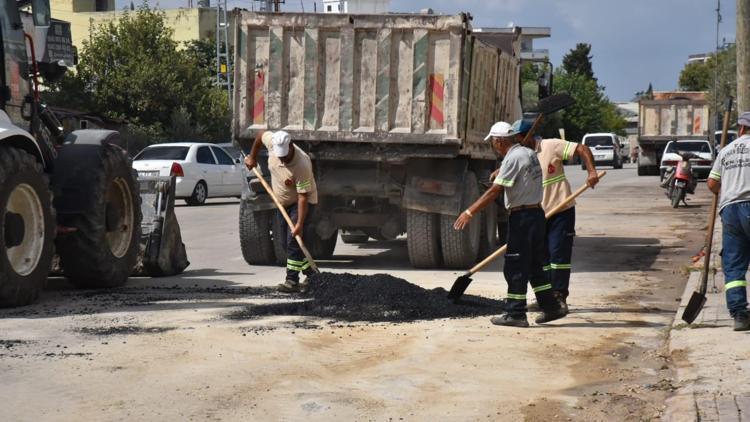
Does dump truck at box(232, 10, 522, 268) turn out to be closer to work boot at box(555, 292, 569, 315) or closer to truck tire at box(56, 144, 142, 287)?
truck tire at box(56, 144, 142, 287)

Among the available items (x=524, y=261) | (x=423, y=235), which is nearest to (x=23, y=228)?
(x=524, y=261)

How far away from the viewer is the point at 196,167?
29172 mm

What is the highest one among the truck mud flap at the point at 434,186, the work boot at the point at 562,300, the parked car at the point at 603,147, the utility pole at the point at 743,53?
the utility pole at the point at 743,53

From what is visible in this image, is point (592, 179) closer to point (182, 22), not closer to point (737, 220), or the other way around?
point (737, 220)

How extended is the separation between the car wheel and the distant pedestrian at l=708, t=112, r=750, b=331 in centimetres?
2077

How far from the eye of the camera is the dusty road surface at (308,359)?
22.2 ft

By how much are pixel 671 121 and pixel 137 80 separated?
1990 centimetres

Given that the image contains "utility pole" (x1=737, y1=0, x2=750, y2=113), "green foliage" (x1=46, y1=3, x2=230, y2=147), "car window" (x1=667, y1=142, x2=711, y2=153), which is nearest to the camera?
"utility pole" (x1=737, y1=0, x2=750, y2=113)

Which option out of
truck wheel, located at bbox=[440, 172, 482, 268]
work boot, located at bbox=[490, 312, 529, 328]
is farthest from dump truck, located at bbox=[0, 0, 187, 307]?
work boot, located at bbox=[490, 312, 529, 328]

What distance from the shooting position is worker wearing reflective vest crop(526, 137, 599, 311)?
34.3 feet

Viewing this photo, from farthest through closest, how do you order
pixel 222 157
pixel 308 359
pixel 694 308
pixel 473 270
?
pixel 222 157 < pixel 473 270 < pixel 694 308 < pixel 308 359

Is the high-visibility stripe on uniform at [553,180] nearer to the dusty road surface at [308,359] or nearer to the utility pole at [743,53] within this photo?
the dusty road surface at [308,359]

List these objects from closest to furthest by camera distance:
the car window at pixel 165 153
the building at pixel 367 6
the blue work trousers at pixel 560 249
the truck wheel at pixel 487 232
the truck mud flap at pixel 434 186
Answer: the blue work trousers at pixel 560 249, the truck mud flap at pixel 434 186, the truck wheel at pixel 487 232, the building at pixel 367 6, the car window at pixel 165 153

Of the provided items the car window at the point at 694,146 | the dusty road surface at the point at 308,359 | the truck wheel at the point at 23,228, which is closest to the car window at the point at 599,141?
the car window at the point at 694,146
